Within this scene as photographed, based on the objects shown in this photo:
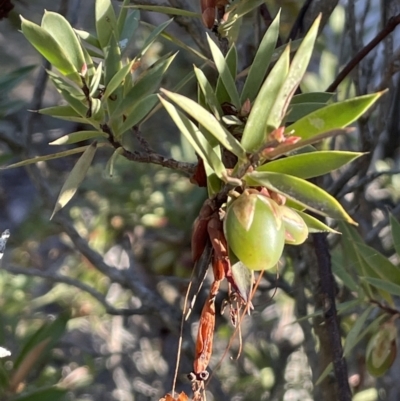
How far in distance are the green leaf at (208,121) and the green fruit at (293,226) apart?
5 cm

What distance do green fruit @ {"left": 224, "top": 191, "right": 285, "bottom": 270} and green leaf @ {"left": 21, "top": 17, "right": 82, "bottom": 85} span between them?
0.56ft

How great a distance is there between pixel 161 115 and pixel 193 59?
21 centimetres

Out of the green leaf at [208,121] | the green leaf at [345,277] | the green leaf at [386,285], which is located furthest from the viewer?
the green leaf at [345,277]

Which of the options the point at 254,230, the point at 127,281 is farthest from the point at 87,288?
the point at 254,230

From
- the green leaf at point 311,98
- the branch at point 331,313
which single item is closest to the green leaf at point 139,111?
the green leaf at point 311,98

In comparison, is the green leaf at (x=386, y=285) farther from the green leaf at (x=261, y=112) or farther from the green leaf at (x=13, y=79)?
the green leaf at (x=13, y=79)

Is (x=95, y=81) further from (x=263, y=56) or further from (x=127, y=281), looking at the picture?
(x=127, y=281)

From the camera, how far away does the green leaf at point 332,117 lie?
343mm

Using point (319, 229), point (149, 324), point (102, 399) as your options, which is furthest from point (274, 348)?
point (319, 229)

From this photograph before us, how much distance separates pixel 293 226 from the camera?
388mm

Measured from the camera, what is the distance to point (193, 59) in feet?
A: 4.73

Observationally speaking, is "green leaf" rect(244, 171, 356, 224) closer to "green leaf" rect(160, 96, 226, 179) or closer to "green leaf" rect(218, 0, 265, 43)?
"green leaf" rect(160, 96, 226, 179)

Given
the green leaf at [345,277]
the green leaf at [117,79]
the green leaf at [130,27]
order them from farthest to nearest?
the green leaf at [345,277], the green leaf at [130,27], the green leaf at [117,79]

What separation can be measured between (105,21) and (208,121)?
212mm
